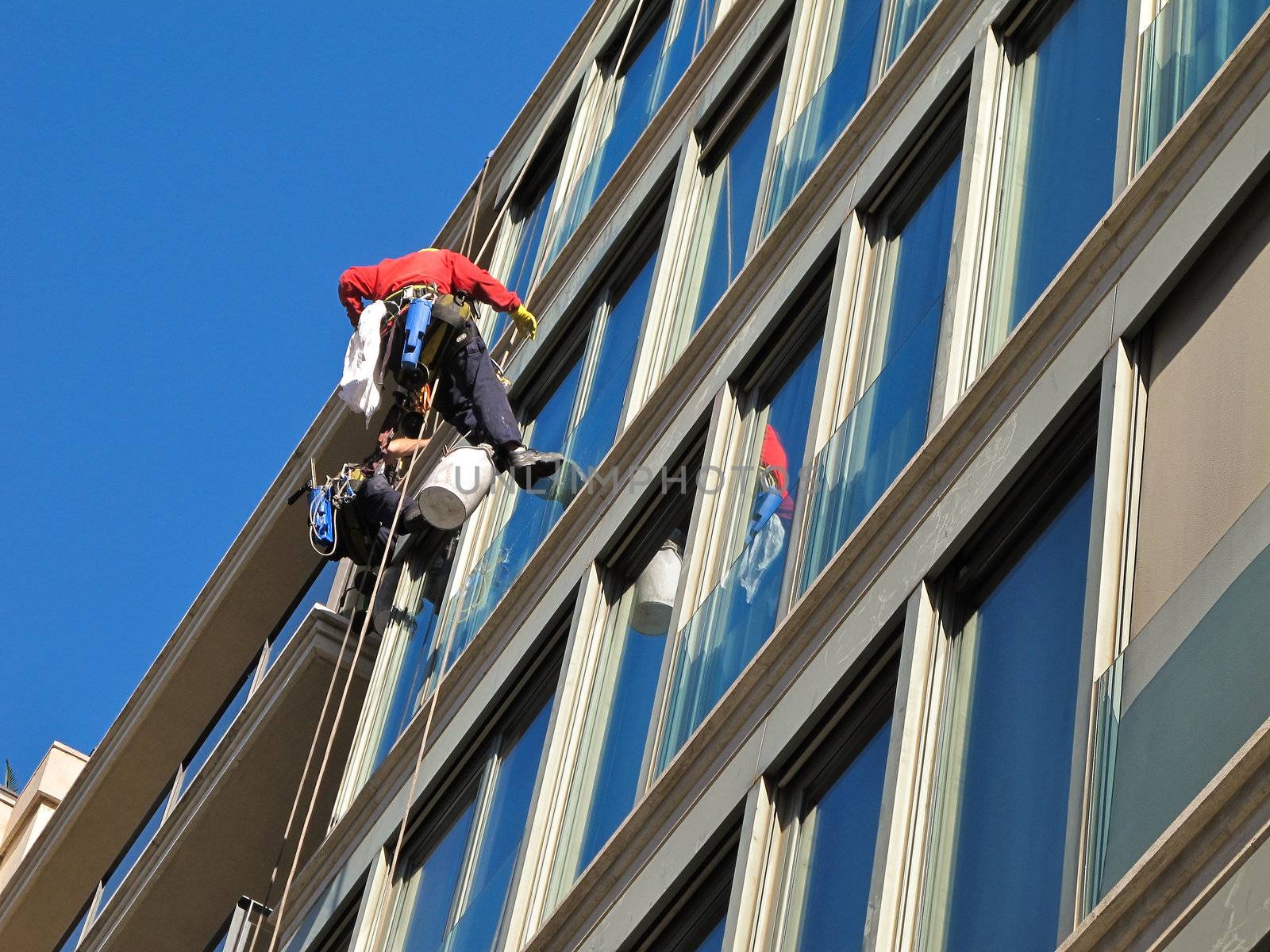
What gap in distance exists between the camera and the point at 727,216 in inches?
643

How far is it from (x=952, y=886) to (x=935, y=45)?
6.35 m

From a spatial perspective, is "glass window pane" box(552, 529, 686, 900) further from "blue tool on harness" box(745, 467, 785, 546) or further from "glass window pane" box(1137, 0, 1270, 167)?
"glass window pane" box(1137, 0, 1270, 167)

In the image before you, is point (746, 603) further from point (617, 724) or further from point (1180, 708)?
point (1180, 708)

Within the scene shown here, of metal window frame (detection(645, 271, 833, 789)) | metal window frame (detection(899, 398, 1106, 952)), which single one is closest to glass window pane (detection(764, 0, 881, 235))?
metal window frame (detection(645, 271, 833, 789))

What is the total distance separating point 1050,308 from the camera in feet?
33.0

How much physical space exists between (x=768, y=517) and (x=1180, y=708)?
192 inches

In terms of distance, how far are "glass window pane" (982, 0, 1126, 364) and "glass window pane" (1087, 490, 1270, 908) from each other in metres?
3.06

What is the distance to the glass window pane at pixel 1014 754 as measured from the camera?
821 cm

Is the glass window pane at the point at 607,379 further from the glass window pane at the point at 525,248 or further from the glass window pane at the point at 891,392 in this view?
the glass window pane at the point at 891,392

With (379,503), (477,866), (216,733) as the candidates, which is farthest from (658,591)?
(216,733)

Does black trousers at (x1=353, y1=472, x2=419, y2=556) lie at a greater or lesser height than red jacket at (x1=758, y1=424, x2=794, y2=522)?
greater

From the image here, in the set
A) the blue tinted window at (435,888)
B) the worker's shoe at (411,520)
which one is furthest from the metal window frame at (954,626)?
the worker's shoe at (411,520)

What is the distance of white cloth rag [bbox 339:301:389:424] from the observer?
16891 millimetres

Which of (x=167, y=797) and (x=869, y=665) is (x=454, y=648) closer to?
(x=869, y=665)
